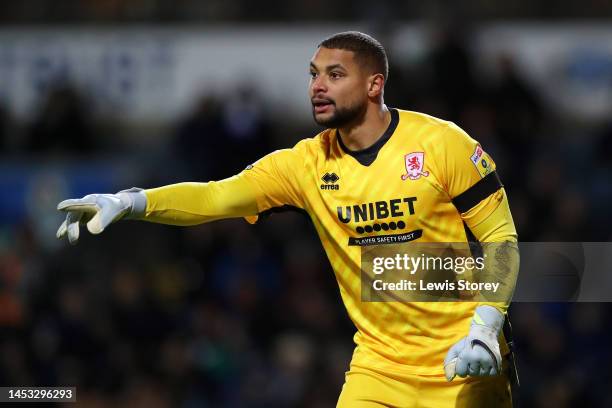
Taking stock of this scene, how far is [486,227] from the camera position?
5.45 meters

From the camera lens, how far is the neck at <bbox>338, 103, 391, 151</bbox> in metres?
5.78

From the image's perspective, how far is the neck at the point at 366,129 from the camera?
19.0 ft

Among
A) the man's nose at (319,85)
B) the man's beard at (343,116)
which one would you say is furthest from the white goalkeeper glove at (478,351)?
the man's nose at (319,85)

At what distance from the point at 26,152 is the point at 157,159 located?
1540 millimetres

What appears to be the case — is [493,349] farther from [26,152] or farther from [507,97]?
[26,152]

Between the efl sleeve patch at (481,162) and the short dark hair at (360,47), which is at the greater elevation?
the short dark hair at (360,47)

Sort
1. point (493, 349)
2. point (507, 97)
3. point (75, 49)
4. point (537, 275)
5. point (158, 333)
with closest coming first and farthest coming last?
point (493, 349)
point (537, 275)
point (158, 333)
point (507, 97)
point (75, 49)

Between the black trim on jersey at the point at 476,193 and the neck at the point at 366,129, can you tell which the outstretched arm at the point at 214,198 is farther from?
the black trim on jersey at the point at 476,193

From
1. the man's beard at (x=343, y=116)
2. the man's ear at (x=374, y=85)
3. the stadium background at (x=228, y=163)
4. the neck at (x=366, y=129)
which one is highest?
the man's ear at (x=374, y=85)

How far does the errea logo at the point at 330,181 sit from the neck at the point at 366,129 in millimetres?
175

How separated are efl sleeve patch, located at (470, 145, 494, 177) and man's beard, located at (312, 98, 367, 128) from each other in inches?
24.7

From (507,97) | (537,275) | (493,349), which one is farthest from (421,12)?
(493,349)

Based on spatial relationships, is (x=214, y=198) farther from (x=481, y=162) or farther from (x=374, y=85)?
(x=481, y=162)

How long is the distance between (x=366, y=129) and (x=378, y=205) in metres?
0.42
